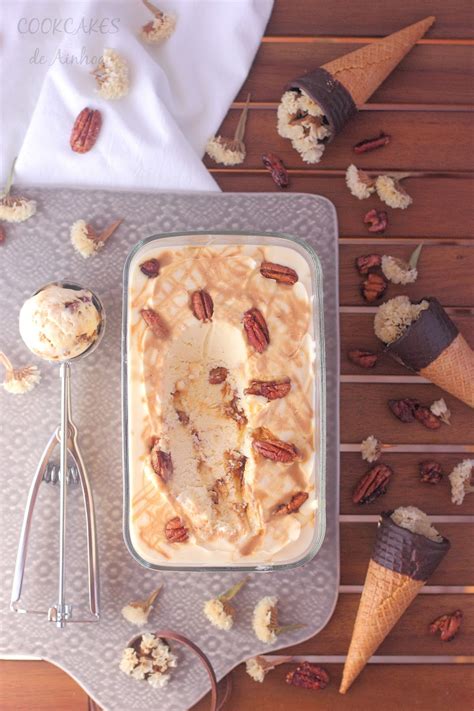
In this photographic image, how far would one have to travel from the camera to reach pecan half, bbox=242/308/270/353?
4.14ft

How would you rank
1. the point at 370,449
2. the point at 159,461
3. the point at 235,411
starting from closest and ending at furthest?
the point at 159,461 → the point at 235,411 → the point at 370,449

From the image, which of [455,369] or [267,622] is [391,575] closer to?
[267,622]

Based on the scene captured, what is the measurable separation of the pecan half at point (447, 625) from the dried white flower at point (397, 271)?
29.8 inches

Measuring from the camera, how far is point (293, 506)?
4.19 ft

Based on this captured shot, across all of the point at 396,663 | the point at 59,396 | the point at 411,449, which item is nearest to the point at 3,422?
the point at 59,396

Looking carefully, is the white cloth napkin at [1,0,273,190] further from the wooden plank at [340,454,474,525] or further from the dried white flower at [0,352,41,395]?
the wooden plank at [340,454,474,525]

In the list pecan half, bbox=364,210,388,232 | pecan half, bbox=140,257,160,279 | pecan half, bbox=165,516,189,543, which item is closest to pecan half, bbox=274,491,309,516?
pecan half, bbox=165,516,189,543

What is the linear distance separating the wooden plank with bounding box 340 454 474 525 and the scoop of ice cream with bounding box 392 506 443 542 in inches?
1.8

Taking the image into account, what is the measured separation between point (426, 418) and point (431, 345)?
0.19 m

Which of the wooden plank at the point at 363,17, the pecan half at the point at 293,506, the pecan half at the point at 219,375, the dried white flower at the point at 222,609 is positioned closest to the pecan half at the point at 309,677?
the dried white flower at the point at 222,609

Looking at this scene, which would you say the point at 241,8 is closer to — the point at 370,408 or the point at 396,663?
the point at 370,408

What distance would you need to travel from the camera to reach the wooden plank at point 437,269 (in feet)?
4.93

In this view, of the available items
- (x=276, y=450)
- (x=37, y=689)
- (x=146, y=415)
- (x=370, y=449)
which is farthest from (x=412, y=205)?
(x=37, y=689)

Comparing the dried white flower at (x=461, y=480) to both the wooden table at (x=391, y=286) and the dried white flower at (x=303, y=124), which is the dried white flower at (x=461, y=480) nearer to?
the wooden table at (x=391, y=286)
